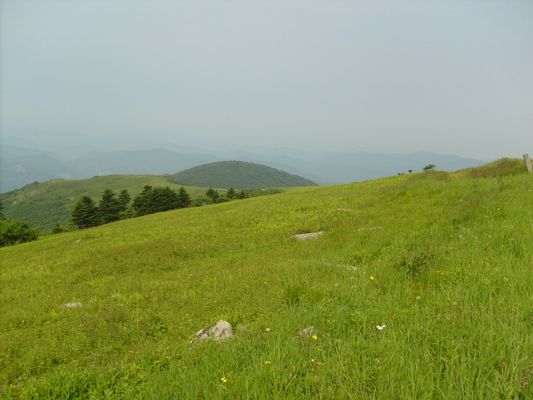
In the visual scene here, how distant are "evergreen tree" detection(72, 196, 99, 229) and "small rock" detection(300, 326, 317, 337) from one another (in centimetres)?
9836

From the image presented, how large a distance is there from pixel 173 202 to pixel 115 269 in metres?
76.7

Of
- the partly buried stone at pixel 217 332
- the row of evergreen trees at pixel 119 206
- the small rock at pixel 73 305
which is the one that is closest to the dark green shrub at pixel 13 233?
the row of evergreen trees at pixel 119 206

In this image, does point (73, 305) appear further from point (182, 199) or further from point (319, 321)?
point (182, 199)

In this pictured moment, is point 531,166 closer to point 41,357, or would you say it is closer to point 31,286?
point 41,357

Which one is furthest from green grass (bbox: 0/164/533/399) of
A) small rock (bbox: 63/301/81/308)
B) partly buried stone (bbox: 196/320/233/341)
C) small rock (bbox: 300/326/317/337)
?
partly buried stone (bbox: 196/320/233/341)

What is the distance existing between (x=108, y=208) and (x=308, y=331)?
3984 inches

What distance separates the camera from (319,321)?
5402mm

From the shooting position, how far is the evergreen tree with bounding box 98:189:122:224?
93.4 meters

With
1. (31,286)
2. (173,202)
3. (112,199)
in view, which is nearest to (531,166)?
(31,286)

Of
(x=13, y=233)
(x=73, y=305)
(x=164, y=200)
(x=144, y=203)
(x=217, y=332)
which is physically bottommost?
(x=13, y=233)

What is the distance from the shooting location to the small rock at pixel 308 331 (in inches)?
194

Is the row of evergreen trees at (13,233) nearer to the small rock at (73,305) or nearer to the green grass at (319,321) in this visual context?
the green grass at (319,321)

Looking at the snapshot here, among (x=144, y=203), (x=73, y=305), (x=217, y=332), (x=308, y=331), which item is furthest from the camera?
(x=144, y=203)

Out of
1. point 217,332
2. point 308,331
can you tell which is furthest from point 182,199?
point 308,331
